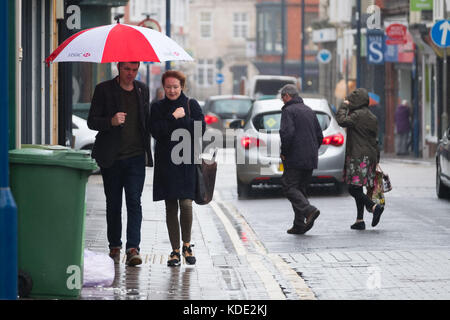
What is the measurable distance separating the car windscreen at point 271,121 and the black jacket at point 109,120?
827 centimetres

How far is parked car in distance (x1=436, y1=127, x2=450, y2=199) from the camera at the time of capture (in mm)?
18047

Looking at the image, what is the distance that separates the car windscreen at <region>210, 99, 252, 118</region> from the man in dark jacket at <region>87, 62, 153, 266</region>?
27.1m

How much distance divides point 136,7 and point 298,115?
74.1m

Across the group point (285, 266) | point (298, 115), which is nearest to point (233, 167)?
point (298, 115)

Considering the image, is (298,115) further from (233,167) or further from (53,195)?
(233,167)

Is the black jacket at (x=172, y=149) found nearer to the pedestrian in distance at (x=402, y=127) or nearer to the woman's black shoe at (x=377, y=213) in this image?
the woman's black shoe at (x=377, y=213)

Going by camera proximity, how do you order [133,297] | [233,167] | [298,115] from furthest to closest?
[233,167] → [298,115] → [133,297]

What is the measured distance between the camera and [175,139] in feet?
34.7

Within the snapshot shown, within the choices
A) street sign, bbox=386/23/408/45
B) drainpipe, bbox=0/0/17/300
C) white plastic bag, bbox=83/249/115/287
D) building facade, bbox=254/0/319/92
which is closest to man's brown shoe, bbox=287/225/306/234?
white plastic bag, bbox=83/249/115/287

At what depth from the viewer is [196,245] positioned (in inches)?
508

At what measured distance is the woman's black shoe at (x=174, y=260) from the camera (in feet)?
35.3

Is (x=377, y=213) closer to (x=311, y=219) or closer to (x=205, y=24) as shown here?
(x=311, y=219)

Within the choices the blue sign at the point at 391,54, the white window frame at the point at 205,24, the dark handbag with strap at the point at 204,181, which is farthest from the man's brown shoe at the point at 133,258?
the white window frame at the point at 205,24
